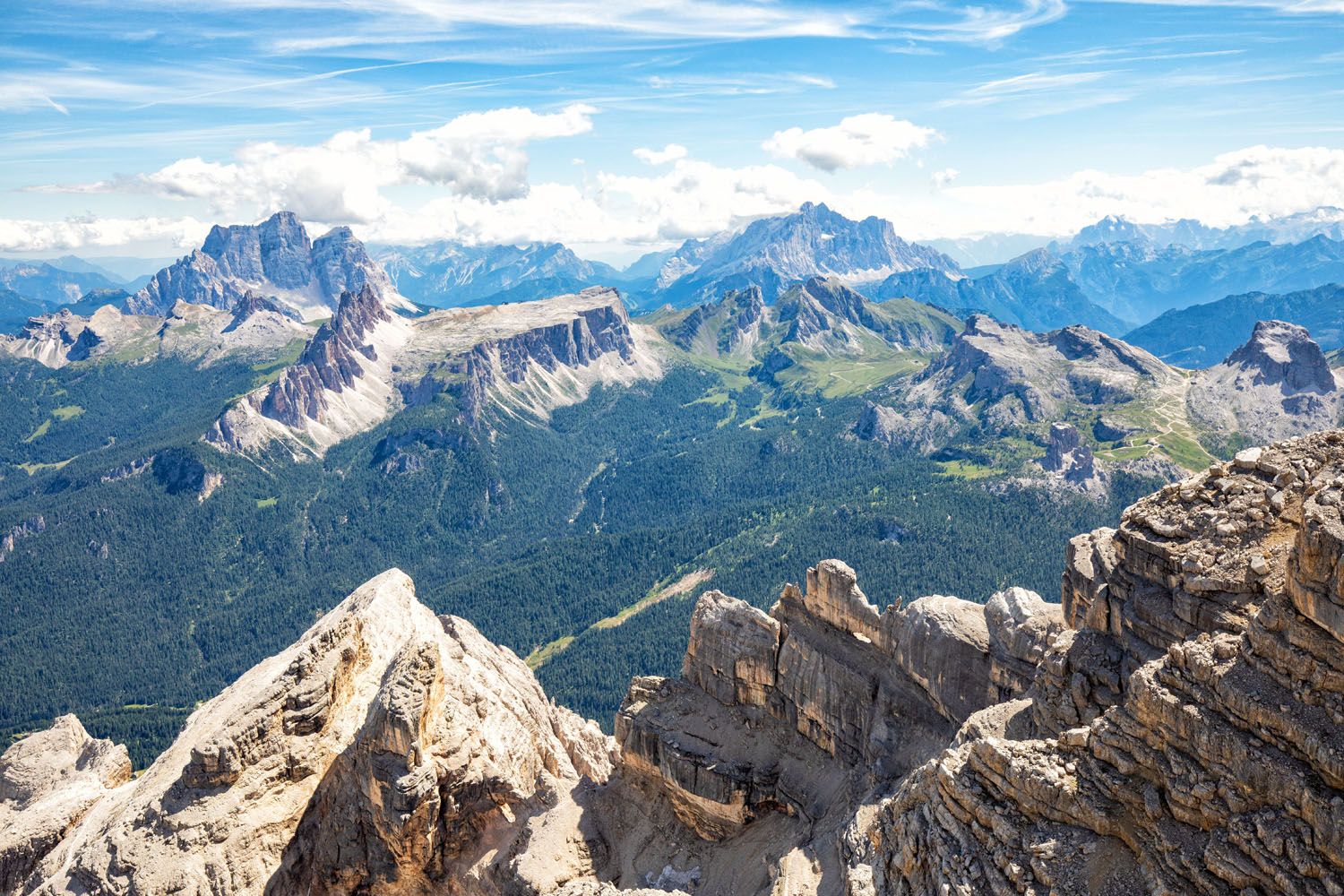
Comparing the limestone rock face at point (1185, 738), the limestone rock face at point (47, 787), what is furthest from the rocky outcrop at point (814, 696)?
the limestone rock face at point (47, 787)

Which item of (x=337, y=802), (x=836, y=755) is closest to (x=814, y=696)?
(x=836, y=755)

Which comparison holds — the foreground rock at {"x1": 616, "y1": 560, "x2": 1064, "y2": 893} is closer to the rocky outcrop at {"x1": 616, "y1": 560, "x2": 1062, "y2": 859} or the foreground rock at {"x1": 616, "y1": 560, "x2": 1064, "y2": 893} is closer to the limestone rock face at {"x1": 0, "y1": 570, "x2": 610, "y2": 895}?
the rocky outcrop at {"x1": 616, "y1": 560, "x2": 1062, "y2": 859}

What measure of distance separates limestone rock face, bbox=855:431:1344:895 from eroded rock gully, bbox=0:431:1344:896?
3.4 inches

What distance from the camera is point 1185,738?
26.4 meters

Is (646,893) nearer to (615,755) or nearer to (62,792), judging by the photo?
(615,755)

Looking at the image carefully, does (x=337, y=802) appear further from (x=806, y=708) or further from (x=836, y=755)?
(x=836, y=755)

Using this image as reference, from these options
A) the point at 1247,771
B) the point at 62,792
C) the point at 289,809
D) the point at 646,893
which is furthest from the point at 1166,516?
the point at 62,792

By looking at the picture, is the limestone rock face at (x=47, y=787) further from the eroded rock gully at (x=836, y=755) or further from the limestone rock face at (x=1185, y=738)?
the limestone rock face at (x=1185, y=738)

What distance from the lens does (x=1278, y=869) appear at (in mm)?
23078

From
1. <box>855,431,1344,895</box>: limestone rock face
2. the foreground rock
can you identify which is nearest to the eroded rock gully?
<box>855,431,1344,895</box>: limestone rock face

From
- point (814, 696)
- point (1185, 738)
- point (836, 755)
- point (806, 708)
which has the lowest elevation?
point (836, 755)

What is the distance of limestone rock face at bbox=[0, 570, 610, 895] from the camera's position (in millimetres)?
51625

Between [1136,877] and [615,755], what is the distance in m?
39.2

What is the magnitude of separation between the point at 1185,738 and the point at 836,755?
27.1 metres
